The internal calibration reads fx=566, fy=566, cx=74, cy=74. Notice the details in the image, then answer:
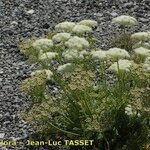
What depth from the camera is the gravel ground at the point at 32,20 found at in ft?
32.9

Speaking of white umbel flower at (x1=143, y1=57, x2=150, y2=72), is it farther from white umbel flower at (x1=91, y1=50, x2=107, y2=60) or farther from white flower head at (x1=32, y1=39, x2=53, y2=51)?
white flower head at (x1=32, y1=39, x2=53, y2=51)

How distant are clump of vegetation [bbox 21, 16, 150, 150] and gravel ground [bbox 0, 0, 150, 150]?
164cm

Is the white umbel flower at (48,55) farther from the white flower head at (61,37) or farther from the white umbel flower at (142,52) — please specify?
the white umbel flower at (142,52)

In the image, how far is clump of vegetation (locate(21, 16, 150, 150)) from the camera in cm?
702

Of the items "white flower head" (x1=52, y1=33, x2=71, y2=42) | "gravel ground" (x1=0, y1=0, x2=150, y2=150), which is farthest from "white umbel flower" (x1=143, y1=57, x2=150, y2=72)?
"gravel ground" (x1=0, y1=0, x2=150, y2=150)

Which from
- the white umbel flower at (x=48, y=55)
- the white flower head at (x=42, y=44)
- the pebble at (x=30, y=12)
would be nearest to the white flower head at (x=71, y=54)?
the white umbel flower at (x=48, y=55)

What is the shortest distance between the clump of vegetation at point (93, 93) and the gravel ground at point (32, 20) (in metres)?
1.64

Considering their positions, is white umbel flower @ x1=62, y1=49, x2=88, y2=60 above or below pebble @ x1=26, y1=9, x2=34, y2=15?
below

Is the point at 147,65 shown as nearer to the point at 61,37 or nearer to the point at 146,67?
the point at 146,67

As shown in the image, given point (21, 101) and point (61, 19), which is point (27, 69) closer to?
point (21, 101)

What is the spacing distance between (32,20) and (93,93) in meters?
5.69

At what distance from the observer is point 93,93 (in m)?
7.61

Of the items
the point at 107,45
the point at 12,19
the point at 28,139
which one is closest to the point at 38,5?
the point at 12,19

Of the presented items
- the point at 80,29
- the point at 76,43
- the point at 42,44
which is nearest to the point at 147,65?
the point at 76,43
